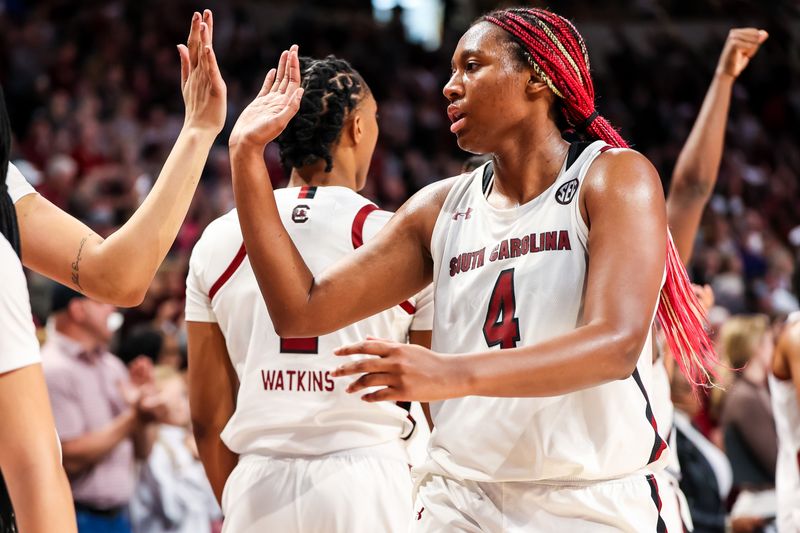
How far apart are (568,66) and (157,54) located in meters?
10.3

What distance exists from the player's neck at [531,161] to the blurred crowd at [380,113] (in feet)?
8.85

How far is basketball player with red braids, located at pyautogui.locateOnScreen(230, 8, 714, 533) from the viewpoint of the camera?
243 cm

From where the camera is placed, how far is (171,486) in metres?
6.24

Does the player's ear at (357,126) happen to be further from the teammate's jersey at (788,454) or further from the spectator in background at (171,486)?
the spectator in background at (171,486)

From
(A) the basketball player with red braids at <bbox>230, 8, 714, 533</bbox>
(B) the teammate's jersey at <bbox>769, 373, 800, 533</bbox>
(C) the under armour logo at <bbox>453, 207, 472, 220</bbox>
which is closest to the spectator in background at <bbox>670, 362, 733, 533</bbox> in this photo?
(B) the teammate's jersey at <bbox>769, 373, 800, 533</bbox>

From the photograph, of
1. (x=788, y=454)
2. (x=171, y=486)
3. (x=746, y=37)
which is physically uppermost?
(x=746, y=37)

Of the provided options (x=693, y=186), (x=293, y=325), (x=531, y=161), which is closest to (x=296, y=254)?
(x=293, y=325)

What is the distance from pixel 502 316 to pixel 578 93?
616 mm

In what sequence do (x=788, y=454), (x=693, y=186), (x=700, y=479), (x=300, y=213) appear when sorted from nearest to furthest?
(x=300, y=213), (x=788, y=454), (x=693, y=186), (x=700, y=479)

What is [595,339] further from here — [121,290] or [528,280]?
[121,290]

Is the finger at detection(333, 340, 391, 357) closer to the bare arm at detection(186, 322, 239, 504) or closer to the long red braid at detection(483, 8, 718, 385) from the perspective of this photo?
the long red braid at detection(483, 8, 718, 385)

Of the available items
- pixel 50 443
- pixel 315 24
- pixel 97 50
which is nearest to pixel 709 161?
pixel 50 443

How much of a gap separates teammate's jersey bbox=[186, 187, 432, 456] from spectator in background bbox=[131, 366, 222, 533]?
2.74 m

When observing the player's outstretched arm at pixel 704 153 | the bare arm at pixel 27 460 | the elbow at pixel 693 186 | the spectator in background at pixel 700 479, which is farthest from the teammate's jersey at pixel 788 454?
the bare arm at pixel 27 460
